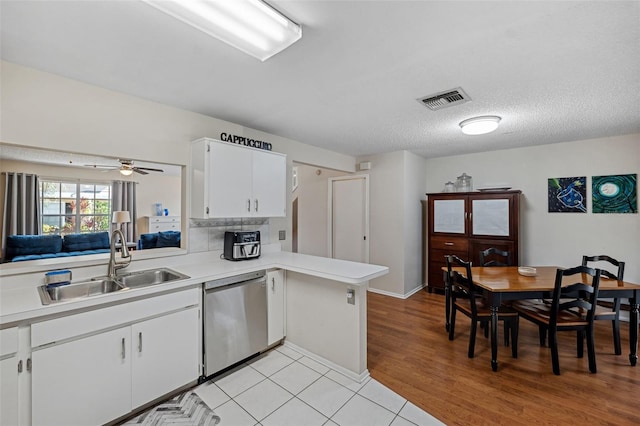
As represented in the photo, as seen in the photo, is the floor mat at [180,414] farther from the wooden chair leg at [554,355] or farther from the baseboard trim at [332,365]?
the wooden chair leg at [554,355]

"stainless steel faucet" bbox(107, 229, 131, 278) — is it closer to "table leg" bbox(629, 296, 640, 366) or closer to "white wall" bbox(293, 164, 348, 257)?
"white wall" bbox(293, 164, 348, 257)

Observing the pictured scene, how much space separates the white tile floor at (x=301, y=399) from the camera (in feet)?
Result: 5.90

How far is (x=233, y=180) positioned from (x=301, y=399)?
2.02 metres

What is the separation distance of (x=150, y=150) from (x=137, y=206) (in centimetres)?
600

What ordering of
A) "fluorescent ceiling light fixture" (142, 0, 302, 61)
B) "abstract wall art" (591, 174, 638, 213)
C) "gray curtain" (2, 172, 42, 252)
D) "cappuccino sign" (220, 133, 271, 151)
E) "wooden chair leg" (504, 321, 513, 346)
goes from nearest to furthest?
"fluorescent ceiling light fixture" (142, 0, 302, 61), "wooden chair leg" (504, 321, 513, 346), "cappuccino sign" (220, 133, 271, 151), "abstract wall art" (591, 174, 638, 213), "gray curtain" (2, 172, 42, 252)

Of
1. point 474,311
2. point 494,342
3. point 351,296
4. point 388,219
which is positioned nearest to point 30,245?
point 351,296

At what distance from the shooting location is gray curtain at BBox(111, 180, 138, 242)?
6.75m

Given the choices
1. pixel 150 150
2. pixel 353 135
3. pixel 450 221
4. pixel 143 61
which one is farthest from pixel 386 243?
pixel 143 61

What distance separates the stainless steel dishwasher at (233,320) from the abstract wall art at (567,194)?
4341mm

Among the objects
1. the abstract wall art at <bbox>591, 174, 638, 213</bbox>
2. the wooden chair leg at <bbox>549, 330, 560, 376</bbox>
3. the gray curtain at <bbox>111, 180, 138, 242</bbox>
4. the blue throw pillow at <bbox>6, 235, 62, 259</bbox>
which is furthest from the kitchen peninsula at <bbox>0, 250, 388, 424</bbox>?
the gray curtain at <bbox>111, 180, 138, 242</bbox>

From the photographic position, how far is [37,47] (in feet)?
5.21

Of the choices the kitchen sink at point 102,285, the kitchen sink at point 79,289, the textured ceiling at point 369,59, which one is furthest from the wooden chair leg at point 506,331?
the kitchen sink at point 79,289

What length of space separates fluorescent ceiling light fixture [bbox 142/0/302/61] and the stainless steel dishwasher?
1771 mm

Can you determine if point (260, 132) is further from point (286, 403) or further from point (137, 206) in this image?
point (137, 206)
